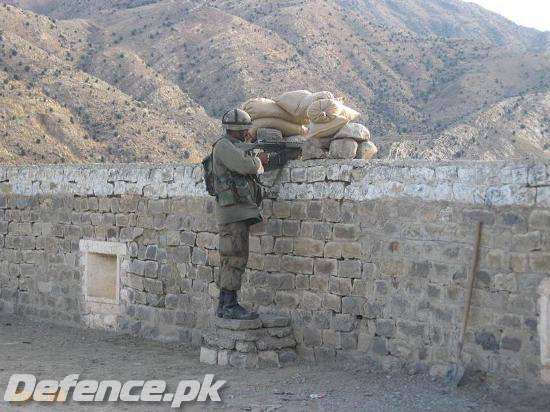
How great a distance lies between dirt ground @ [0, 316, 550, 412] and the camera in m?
6.09

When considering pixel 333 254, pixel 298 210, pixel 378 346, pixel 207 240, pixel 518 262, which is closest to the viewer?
pixel 518 262

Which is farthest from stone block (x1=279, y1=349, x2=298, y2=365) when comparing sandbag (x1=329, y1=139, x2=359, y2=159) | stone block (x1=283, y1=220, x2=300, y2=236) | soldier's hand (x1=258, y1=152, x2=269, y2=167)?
sandbag (x1=329, y1=139, x2=359, y2=159)

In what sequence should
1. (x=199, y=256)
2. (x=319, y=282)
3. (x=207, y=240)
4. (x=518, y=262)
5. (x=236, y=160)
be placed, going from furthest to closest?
(x=199, y=256)
(x=207, y=240)
(x=319, y=282)
(x=236, y=160)
(x=518, y=262)

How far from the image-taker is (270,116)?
8.44m

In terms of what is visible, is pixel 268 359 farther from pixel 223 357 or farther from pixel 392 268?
pixel 392 268

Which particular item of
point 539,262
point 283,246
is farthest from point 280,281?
point 539,262

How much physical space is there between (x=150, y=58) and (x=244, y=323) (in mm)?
41515

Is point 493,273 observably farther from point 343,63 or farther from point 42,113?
point 343,63

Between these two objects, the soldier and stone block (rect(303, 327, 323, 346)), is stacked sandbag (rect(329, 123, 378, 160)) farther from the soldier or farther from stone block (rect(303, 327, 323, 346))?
stone block (rect(303, 327, 323, 346))

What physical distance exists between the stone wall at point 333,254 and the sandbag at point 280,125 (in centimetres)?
65

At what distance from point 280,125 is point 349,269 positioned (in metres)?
1.87

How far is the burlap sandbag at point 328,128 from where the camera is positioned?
309 inches

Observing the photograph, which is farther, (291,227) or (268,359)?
(291,227)

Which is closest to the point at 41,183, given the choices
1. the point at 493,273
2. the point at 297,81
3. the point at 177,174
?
the point at 177,174
